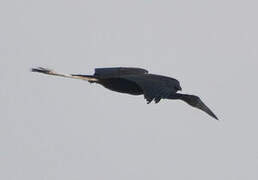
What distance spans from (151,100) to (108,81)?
3.66 m

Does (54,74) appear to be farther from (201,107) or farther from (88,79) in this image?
(201,107)

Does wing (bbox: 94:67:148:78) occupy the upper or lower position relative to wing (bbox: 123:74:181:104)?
upper

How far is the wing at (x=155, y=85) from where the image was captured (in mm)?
39219

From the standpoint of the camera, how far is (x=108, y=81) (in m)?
42.2

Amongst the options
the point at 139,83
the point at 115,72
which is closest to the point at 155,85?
the point at 139,83

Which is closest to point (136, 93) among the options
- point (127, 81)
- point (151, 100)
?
point (127, 81)

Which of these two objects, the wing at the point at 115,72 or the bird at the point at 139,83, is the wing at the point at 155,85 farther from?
the wing at the point at 115,72

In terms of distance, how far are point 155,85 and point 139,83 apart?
1.74 feet

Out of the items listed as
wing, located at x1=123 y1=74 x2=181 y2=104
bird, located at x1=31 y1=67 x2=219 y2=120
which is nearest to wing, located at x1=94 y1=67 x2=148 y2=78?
bird, located at x1=31 y1=67 x2=219 y2=120

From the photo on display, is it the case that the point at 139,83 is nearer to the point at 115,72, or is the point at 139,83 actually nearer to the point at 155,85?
the point at 155,85

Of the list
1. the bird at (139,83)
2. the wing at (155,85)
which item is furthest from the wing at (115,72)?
the wing at (155,85)

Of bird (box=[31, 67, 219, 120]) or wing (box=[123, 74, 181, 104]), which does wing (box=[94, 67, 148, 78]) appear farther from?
wing (box=[123, 74, 181, 104])

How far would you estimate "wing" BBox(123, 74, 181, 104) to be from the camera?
39219mm

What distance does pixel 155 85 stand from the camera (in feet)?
132
